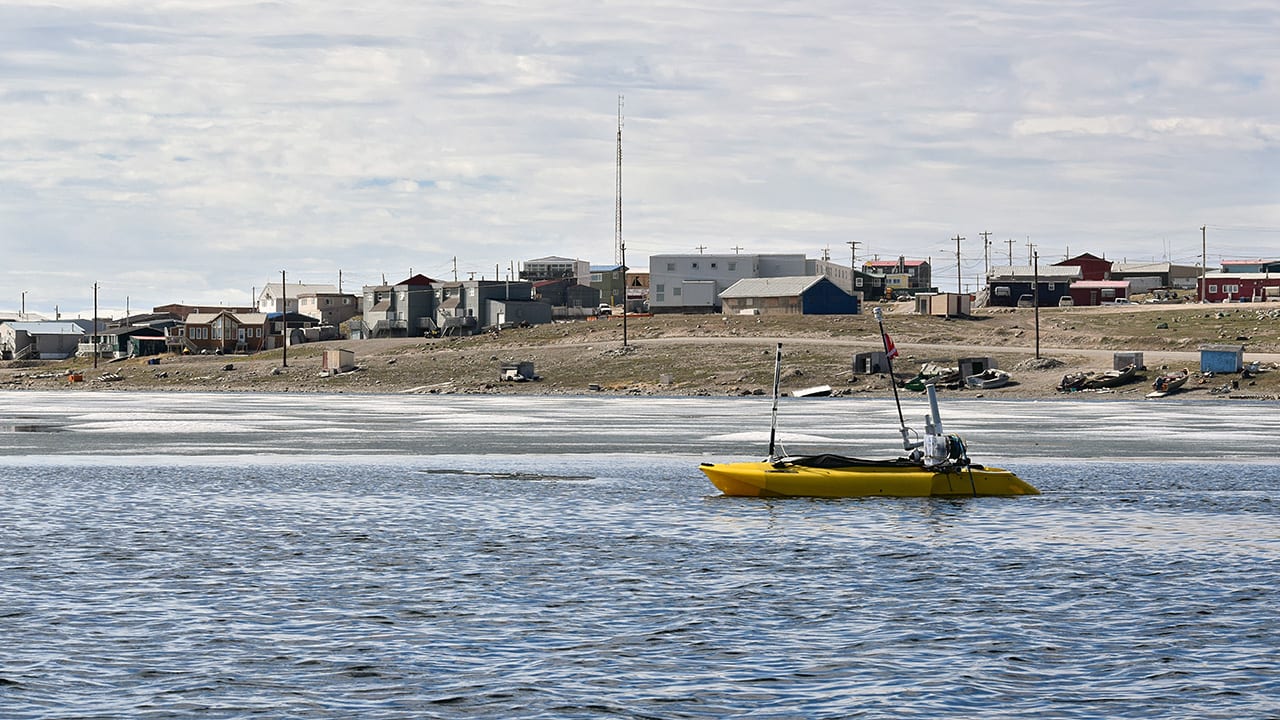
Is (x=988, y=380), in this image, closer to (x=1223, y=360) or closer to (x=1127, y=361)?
(x=1127, y=361)

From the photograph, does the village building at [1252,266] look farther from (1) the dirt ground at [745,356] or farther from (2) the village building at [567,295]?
(2) the village building at [567,295]

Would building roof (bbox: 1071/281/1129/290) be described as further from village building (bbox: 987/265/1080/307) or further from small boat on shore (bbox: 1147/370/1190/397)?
small boat on shore (bbox: 1147/370/1190/397)

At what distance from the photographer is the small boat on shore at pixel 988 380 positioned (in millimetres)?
108875

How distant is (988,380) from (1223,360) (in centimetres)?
1659

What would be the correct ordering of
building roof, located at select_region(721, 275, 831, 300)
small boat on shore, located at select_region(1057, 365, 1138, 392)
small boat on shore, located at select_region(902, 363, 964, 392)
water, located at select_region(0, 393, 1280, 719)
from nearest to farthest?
water, located at select_region(0, 393, 1280, 719), small boat on shore, located at select_region(1057, 365, 1138, 392), small boat on shore, located at select_region(902, 363, 964, 392), building roof, located at select_region(721, 275, 831, 300)

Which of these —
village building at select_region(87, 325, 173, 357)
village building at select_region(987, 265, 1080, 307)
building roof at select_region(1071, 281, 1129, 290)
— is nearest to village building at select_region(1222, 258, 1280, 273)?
building roof at select_region(1071, 281, 1129, 290)

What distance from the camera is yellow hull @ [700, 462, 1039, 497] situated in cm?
4103

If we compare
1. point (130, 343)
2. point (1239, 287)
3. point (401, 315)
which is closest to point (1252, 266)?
point (1239, 287)

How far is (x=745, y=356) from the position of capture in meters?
124

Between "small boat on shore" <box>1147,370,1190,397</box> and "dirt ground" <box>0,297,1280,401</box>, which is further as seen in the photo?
"dirt ground" <box>0,297,1280,401</box>

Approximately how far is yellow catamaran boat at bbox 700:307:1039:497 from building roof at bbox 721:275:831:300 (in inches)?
4641

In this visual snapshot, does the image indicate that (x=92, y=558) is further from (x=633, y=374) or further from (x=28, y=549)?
(x=633, y=374)

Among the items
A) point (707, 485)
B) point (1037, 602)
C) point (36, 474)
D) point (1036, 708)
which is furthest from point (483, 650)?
point (36, 474)

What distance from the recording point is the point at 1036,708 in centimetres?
1819
